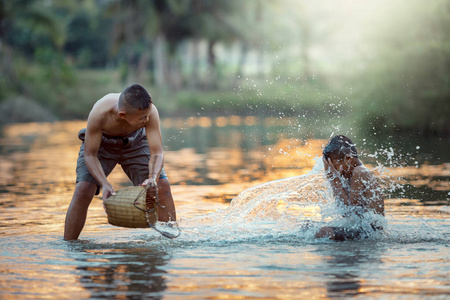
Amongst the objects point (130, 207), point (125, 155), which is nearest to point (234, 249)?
point (130, 207)

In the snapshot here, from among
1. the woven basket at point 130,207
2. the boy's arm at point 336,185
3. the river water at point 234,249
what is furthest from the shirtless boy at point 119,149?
the boy's arm at point 336,185

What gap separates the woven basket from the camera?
306 inches

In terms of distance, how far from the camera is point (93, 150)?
317 inches

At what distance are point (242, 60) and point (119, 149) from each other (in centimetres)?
6606

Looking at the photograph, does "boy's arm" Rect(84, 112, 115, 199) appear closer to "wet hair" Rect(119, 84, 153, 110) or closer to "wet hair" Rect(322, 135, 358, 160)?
"wet hair" Rect(119, 84, 153, 110)

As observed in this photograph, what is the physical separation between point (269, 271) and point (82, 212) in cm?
241

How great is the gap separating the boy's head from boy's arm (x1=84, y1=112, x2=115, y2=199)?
543 mm

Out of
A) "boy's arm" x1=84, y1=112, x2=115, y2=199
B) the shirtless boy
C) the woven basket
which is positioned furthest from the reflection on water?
"boy's arm" x1=84, y1=112, x2=115, y2=199

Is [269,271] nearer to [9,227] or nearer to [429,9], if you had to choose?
[9,227]

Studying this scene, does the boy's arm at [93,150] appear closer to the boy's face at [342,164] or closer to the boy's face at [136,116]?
the boy's face at [136,116]

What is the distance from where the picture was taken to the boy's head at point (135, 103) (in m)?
7.43

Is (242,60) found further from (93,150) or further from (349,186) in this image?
(93,150)

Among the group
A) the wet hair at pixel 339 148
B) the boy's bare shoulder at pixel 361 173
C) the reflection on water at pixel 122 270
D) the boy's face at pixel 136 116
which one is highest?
the boy's face at pixel 136 116

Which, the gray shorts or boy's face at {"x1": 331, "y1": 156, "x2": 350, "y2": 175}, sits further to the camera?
the gray shorts
